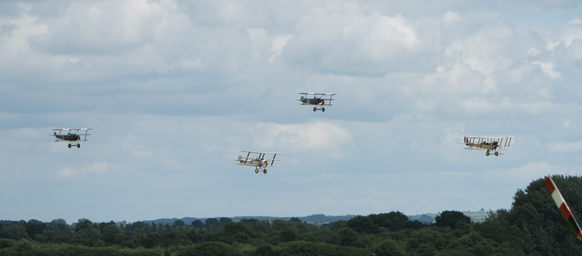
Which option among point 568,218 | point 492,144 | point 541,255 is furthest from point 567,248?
point 568,218

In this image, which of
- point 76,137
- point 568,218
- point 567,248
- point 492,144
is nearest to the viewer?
point 568,218

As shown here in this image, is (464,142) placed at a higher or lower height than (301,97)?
lower

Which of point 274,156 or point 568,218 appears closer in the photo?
point 568,218

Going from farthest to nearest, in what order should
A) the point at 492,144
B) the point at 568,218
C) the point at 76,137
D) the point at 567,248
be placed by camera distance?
the point at 567,248
the point at 76,137
the point at 492,144
the point at 568,218

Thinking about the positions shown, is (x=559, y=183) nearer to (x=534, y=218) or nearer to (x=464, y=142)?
(x=534, y=218)

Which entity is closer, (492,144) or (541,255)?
(492,144)

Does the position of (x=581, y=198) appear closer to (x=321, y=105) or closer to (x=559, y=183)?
(x=559, y=183)

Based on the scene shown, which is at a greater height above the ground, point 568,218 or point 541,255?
point 541,255

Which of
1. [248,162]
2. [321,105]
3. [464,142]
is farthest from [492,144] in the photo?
[248,162]

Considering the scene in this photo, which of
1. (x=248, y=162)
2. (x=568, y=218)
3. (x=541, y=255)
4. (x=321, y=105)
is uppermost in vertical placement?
(x=321, y=105)
